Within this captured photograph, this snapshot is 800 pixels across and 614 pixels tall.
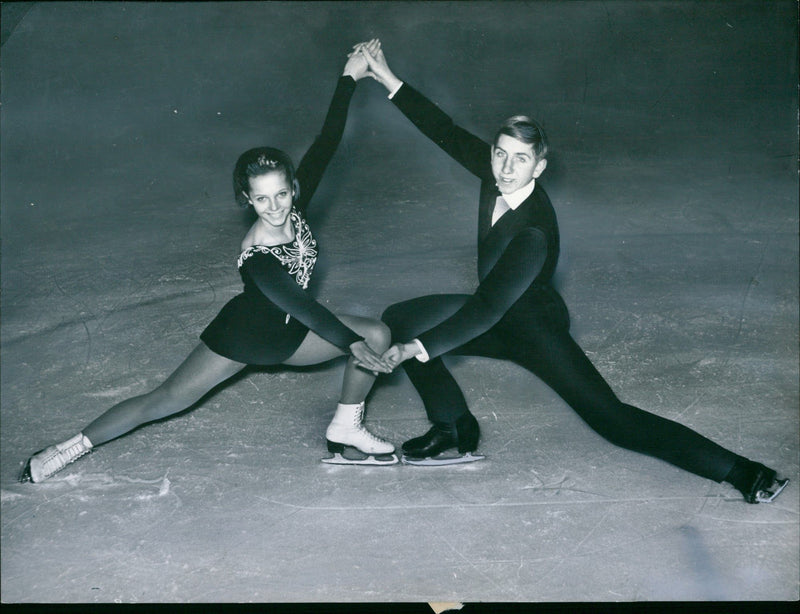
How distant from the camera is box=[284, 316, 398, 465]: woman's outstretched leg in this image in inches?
142

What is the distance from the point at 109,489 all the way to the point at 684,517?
2.46 m

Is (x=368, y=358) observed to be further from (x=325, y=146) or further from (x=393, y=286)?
(x=393, y=286)

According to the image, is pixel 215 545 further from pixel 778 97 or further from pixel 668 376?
pixel 778 97

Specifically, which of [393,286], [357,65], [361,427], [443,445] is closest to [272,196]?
[357,65]

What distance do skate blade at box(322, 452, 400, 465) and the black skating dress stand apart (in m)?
0.53

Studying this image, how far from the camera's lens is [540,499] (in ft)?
11.5

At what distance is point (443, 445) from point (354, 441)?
0.41 metres

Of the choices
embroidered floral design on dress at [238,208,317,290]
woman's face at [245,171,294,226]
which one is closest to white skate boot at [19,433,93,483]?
embroidered floral design on dress at [238,208,317,290]

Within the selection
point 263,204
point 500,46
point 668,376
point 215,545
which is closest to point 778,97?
point 500,46

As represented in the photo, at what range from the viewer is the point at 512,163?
3.44m

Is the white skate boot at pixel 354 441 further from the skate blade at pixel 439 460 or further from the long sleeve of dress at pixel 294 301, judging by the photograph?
the long sleeve of dress at pixel 294 301

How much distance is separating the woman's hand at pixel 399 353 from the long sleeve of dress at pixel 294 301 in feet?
0.45

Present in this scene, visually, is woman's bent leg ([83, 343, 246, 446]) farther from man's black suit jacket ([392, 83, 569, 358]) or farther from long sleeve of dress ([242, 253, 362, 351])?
man's black suit jacket ([392, 83, 569, 358])

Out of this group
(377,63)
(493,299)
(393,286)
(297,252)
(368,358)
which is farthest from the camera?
(393,286)
